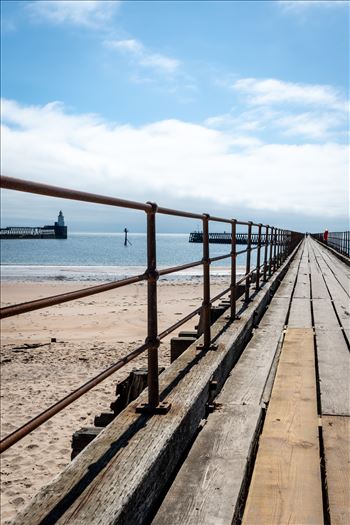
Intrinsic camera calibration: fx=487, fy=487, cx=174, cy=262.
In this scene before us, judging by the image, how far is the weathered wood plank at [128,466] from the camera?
164cm

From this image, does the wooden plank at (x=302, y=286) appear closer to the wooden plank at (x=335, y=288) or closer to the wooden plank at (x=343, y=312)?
the wooden plank at (x=335, y=288)

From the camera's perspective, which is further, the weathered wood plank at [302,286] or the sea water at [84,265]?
the sea water at [84,265]

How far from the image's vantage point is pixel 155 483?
2.03 m

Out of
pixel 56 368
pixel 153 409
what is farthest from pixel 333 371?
pixel 56 368

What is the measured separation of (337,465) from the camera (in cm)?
241

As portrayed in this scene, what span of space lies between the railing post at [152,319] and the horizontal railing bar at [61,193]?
13 centimetres

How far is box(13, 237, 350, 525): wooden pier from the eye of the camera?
1.82 m

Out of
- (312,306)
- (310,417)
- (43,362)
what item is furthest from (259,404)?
(43,362)

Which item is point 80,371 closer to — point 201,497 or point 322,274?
point 322,274

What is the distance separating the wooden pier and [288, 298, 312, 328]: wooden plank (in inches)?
63.8

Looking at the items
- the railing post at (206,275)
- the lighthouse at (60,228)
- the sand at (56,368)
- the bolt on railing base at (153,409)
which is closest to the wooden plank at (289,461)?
the bolt on railing base at (153,409)

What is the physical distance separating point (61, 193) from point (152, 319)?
1027 millimetres

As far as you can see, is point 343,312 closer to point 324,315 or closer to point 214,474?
point 324,315

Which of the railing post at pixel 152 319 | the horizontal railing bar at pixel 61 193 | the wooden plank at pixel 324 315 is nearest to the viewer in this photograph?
the horizontal railing bar at pixel 61 193
